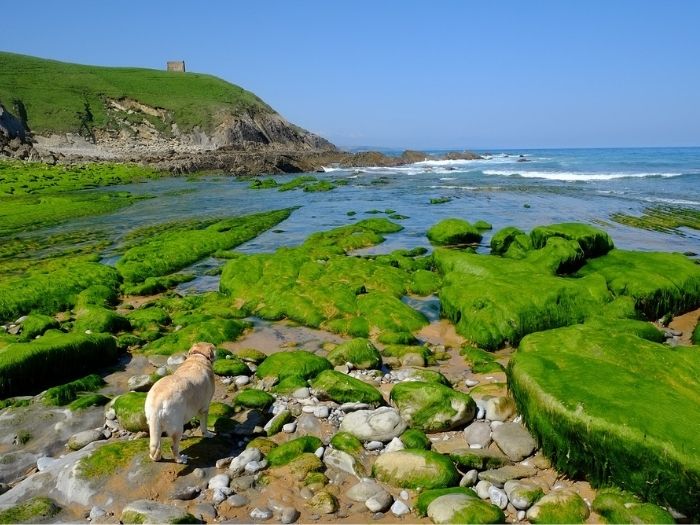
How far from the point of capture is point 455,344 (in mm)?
10492

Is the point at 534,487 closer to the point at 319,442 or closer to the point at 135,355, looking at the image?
the point at 319,442

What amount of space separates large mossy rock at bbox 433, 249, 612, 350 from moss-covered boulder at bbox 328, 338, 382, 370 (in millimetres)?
2617

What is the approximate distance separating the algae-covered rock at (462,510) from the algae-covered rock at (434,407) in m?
1.65

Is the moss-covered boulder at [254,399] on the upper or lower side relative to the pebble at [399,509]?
upper

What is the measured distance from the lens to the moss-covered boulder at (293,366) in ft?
27.4

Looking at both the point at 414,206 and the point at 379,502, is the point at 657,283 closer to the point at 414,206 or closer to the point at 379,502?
the point at 379,502

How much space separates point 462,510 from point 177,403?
335 cm

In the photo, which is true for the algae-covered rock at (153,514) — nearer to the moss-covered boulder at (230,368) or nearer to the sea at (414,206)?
the moss-covered boulder at (230,368)

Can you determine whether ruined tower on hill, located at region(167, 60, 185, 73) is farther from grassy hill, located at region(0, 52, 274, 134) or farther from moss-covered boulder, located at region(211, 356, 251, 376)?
moss-covered boulder, located at region(211, 356, 251, 376)

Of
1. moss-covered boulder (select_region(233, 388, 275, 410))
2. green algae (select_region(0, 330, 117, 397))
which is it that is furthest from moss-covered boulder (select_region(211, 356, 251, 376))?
green algae (select_region(0, 330, 117, 397))

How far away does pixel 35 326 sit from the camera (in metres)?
10.5

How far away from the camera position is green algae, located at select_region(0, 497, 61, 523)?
491 cm

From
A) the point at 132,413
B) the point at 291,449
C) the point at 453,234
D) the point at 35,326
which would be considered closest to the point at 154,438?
the point at 132,413

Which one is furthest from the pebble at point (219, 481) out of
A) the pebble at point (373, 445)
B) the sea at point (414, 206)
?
the sea at point (414, 206)
